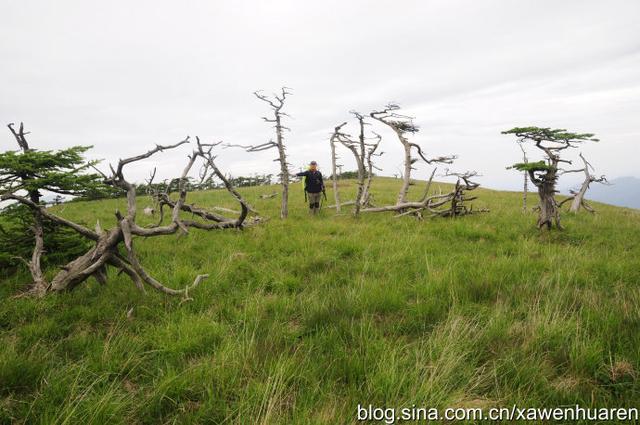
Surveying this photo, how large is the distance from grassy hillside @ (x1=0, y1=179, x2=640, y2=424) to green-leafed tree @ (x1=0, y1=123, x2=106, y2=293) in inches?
33.1

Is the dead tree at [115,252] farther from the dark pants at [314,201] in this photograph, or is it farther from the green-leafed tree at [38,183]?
the dark pants at [314,201]

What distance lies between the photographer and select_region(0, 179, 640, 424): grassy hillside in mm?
2506

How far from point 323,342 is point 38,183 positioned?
219 inches

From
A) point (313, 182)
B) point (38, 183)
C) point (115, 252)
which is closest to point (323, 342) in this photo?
point (115, 252)

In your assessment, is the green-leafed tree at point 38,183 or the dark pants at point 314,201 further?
the dark pants at point 314,201

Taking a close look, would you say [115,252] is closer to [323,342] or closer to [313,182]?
[323,342]

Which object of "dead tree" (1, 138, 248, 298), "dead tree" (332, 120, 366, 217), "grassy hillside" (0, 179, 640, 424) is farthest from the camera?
"dead tree" (332, 120, 366, 217)

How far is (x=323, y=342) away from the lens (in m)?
3.37

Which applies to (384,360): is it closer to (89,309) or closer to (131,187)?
(89,309)

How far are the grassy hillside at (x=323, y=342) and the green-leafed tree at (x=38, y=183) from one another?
84cm

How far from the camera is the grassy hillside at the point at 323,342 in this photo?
8.22 ft

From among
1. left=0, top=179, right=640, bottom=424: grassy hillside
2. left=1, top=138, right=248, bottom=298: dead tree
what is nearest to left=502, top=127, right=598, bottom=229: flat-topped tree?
left=0, top=179, right=640, bottom=424: grassy hillside

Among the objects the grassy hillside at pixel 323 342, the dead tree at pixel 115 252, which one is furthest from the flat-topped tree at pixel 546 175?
the dead tree at pixel 115 252

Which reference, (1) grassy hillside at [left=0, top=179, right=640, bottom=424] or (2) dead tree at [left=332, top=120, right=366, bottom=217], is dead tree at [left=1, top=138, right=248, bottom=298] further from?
(2) dead tree at [left=332, top=120, right=366, bottom=217]
